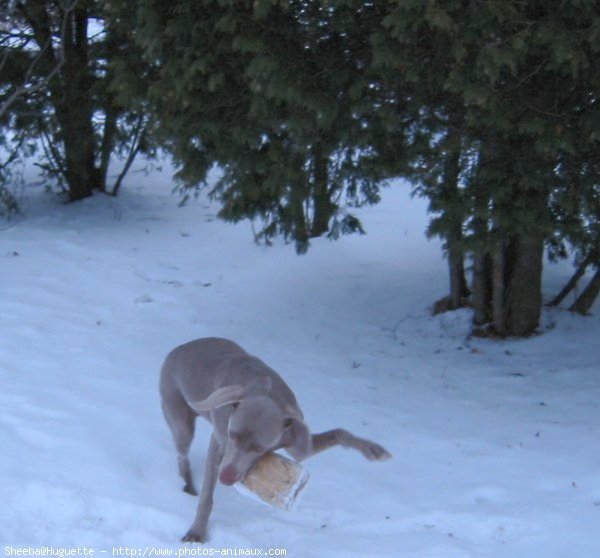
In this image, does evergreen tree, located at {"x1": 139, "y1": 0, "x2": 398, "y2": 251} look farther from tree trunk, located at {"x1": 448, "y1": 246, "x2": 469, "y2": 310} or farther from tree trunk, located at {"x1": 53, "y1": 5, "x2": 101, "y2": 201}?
tree trunk, located at {"x1": 53, "y1": 5, "x2": 101, "y2": 201}

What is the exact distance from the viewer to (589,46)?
21.0 ft

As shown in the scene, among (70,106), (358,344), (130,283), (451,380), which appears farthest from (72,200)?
(451,380)

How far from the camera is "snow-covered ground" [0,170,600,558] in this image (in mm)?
5219

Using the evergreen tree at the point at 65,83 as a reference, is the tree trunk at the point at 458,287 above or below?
below

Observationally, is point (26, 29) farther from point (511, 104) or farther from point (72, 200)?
point (511, 104)

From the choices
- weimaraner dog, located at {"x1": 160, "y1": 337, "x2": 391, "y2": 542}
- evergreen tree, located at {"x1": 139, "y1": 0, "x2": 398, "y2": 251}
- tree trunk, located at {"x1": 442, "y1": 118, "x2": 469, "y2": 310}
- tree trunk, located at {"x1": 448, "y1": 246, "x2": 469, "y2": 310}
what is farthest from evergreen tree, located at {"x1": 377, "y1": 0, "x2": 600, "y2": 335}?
weimaraner dog, located at {"x1": 160, "y1": 337, "x2": 391, "y2": 542}

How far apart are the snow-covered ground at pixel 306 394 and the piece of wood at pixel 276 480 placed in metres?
0.59

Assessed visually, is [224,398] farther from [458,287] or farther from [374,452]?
[458,287]

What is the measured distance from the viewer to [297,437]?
442cm

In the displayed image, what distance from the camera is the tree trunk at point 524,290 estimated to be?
31.0ft

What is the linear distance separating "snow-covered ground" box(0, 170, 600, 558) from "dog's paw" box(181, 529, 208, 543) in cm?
9

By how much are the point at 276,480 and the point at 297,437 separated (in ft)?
0.82

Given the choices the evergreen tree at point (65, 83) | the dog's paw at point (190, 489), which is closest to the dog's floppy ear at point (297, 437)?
the dog's paw at point (190, 489)

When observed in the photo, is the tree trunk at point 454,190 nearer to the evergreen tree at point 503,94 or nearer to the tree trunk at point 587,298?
the evergreen tree at point 503,94
